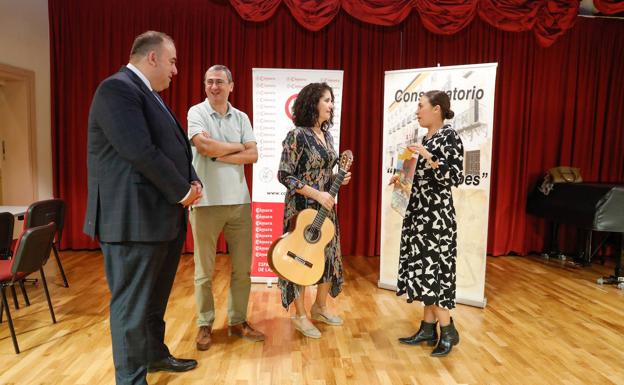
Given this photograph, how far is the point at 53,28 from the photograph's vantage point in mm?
5066

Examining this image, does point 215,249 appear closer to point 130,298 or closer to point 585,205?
point 130,298

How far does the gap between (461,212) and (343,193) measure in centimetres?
197

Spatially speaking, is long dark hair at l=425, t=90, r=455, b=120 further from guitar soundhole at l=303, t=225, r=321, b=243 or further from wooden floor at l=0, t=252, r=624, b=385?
wooden floor at l=0, t=252, r=624, b=385

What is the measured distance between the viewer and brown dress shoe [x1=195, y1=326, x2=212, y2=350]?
8.75 feet

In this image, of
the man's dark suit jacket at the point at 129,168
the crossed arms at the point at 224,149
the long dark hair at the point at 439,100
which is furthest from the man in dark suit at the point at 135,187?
the long dark hair at the point at 439,100

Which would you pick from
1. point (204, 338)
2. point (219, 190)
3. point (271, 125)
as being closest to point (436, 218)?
point (219, 190)

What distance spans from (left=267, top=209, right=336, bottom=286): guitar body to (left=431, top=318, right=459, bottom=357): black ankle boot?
2.81 feet

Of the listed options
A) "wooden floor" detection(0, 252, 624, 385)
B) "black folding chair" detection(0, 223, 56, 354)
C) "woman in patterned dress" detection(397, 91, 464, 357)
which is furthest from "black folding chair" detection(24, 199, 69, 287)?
"woman in patterned dress" detection(397, 91, 464, 357)

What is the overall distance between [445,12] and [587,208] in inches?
105

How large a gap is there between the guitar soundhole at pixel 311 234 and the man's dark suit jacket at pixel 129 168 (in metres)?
0.94

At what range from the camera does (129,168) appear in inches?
69.9

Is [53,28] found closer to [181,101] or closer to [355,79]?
[181,101]

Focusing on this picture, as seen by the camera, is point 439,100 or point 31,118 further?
point 31,118

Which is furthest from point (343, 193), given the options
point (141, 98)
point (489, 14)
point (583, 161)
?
point (141, 98)
